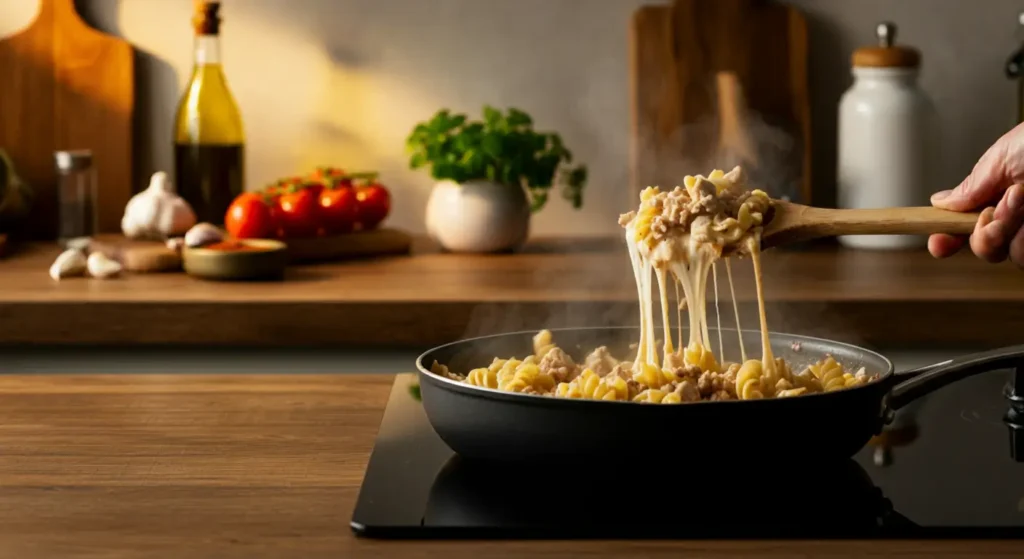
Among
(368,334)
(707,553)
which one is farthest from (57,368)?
(707,553)

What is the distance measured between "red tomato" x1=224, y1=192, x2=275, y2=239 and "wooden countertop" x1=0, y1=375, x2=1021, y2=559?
1.01 metres

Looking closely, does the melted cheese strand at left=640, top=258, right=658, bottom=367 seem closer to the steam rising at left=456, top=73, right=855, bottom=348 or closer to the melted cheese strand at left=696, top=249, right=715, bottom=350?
the melted cheese strand at left=696, top=249, right=715, bottom=350

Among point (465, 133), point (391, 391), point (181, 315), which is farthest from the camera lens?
point (465, 133)

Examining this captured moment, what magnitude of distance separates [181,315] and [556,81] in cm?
108

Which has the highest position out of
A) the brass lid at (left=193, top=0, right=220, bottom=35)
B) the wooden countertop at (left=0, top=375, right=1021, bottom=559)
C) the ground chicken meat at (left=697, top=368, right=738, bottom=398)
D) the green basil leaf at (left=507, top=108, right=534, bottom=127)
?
the brass lid at (left=193, top=0, right=220, bottom=35)

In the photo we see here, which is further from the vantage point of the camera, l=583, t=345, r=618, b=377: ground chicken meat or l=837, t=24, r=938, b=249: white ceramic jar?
l=837, t=24, r=938, b=249: white ceramic jar

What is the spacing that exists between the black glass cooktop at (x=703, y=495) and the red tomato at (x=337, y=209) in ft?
4.75

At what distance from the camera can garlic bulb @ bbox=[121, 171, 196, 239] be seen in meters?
2.52

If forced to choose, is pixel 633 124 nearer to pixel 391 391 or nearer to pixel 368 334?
pixel 368 334

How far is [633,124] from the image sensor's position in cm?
270

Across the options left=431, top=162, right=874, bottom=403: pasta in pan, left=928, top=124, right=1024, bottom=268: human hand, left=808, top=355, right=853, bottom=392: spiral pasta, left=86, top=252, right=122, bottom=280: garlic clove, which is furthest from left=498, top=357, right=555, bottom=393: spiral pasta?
left=86, top=252, right=122, bottom=280: garlic clove

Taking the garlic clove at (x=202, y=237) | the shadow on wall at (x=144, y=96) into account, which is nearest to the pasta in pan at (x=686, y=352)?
the garlic clove at (x=202, y=237)

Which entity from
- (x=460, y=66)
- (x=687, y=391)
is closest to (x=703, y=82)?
(x=460, y=66)

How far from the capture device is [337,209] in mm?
2537
